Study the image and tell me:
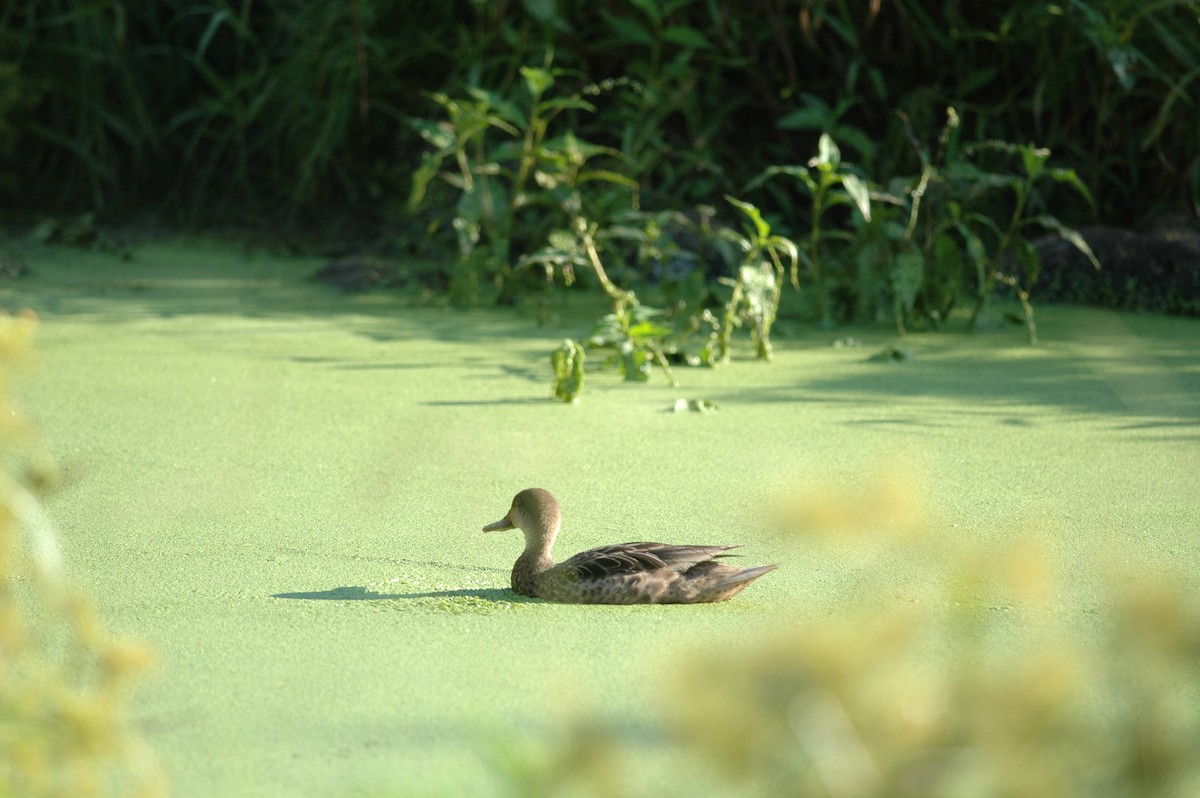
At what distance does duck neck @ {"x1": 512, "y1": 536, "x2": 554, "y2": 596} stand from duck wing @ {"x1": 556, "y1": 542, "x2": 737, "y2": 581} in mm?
27

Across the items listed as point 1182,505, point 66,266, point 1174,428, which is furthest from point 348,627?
point 66,266

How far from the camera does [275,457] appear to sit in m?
2.80

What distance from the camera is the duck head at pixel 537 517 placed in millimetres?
2137

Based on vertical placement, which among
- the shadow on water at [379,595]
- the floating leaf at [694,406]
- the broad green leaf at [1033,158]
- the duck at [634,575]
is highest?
the broad green leaf at [1033,158]

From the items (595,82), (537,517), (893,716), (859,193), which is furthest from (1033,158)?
(893,716)

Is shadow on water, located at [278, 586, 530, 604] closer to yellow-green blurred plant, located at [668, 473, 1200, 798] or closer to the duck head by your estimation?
the duck head

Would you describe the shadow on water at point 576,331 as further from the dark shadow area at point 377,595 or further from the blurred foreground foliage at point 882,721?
the blurred foreground foliage at point 882,721

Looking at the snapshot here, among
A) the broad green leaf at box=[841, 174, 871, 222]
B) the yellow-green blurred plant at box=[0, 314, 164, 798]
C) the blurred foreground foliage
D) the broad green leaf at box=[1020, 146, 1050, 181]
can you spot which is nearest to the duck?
the yellow-green blurred plant at box=[0, 314, 164, 798]

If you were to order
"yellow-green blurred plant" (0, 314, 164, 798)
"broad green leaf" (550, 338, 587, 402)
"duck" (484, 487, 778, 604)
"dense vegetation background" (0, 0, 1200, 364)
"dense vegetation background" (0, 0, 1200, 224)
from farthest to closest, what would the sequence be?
"dense vegetation background" (0, 0, 1200, 224) → "dense vegetation background" (0, 0, 1200, 364) → "broad green leaf" (550, 338, 587, 402) → "duck" (484, 487, 778, 604) → "yellow-green blurred plant" (0, 314, 164, 798)

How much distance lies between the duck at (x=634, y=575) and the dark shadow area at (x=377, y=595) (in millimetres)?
28

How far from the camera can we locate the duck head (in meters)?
2.14

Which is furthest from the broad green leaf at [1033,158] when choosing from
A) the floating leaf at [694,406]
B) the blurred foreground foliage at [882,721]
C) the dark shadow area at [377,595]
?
the blurred foreground foliage at [882,721]

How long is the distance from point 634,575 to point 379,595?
13.1 inches

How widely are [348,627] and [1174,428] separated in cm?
178
